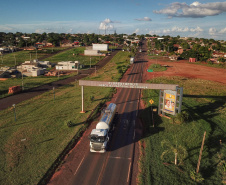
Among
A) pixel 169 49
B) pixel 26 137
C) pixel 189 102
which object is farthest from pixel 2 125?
pixel 169 49

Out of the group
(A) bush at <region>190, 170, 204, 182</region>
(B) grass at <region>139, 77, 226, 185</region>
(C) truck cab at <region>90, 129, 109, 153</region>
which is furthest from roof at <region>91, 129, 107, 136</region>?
(A) bush at <region>190, 170, 204, 182</region>

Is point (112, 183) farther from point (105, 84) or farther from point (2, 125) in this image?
point (2, 125)

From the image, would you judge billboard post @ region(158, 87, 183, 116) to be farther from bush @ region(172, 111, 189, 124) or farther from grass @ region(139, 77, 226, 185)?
grass @ region(139, 77, 226, 185)

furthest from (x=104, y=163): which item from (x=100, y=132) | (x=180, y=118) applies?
(x=180, y=118)

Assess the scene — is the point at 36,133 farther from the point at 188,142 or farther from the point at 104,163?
the point at 188,142

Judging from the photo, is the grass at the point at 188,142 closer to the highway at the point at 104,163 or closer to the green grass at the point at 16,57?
the highway at the point at 104,163

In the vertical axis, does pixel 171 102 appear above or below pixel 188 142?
above
